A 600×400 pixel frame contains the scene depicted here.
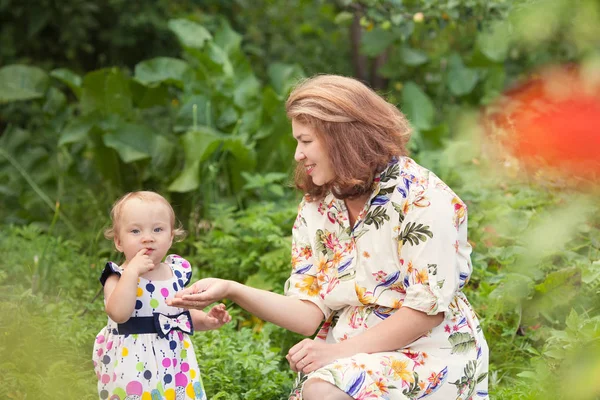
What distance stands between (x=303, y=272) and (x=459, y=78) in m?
3.81

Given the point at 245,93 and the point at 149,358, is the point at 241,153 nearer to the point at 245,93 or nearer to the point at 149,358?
the point at 245,93

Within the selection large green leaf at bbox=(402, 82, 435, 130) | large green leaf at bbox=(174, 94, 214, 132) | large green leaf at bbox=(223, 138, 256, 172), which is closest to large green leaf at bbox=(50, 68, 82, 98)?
large green leaf at bbox=(174, 94, 214, 132)

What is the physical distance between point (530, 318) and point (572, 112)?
177cm

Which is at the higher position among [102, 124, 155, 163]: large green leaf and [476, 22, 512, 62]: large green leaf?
[476, 22, 512, 62]: large green leaf

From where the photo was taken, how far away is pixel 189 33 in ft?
16.7

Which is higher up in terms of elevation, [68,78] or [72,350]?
[68,78]

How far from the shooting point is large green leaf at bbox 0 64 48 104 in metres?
5.09

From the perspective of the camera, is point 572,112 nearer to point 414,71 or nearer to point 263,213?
point 263,213

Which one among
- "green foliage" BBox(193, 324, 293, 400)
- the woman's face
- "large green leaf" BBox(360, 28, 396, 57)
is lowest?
"green foliage" BBox(193, 324, 293, 400)

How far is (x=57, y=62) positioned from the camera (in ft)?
21.2

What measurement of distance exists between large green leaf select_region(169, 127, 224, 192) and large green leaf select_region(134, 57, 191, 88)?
1.64 feet

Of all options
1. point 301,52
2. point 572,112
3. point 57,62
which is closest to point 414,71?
point 301,52

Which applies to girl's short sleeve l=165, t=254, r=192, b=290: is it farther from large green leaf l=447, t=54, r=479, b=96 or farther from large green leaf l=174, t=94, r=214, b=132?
large green leaf l=447, t=54, r=479, b=96

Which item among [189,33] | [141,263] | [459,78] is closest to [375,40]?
[459,78]
